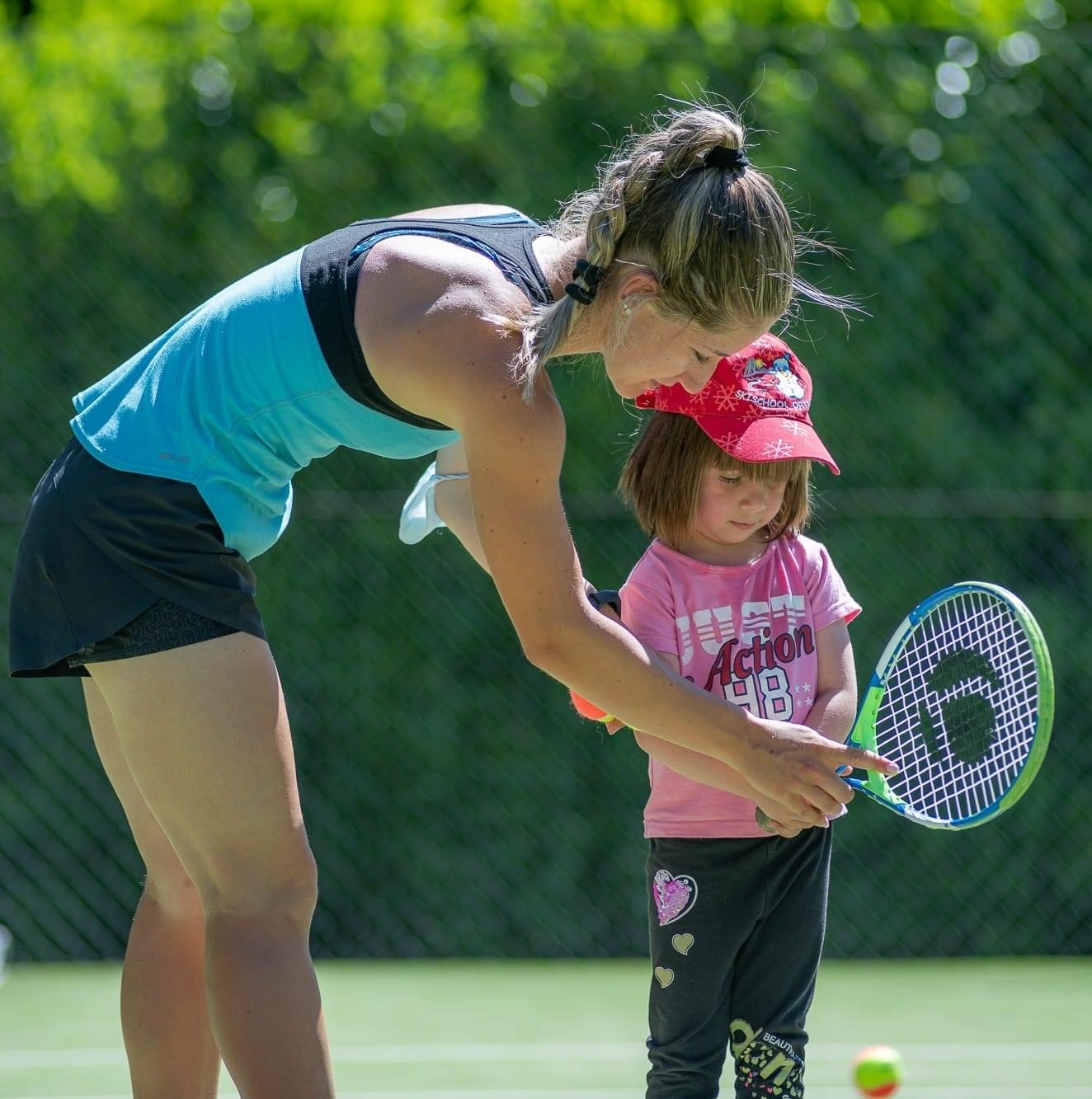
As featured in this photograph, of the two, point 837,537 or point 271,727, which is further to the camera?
point 837,537

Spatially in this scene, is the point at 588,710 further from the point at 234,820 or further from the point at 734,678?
the point at 234,820

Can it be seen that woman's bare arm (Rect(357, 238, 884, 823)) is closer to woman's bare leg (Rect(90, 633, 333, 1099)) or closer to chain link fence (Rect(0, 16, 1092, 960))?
woman's bare leg (Rect(90, 633, 333, 1099))

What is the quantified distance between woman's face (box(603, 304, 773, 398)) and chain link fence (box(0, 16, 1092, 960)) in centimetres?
305

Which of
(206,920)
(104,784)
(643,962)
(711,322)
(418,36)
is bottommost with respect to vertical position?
(643,962)

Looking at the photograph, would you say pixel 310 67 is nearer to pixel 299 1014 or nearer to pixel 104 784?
pixel 104 784

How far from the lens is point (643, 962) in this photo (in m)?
5.47

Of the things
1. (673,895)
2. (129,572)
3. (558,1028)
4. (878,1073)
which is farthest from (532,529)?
(558,1028)

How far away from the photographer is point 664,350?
2293mm

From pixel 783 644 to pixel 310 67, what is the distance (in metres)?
3.46

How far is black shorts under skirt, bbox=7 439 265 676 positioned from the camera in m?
2.30

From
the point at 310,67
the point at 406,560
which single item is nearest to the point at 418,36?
the point at 310,67

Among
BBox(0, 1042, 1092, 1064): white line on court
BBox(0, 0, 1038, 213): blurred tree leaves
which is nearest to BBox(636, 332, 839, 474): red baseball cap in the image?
BBox(0, 1042, 1092, 1064): white line on court

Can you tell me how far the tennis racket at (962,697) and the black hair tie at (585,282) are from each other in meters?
0.78

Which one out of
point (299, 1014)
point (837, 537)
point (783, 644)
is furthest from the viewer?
point (837, 537)
